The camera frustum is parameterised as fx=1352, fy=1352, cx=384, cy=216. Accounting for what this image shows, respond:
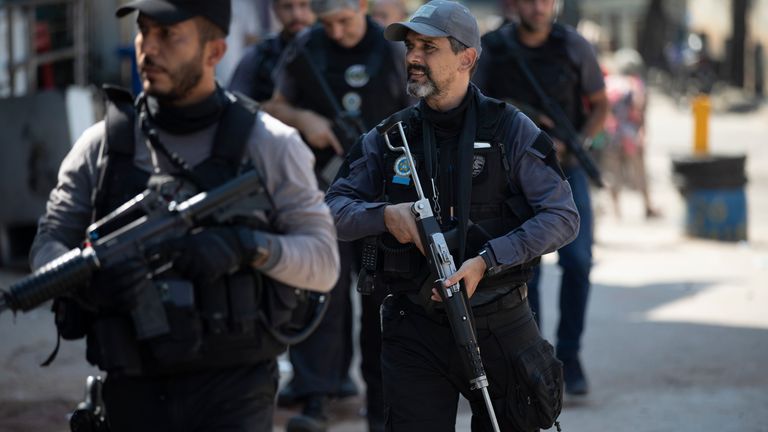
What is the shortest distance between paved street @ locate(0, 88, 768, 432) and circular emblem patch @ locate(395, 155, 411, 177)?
7.04ft

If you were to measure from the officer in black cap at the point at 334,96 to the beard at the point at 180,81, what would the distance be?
296 cm

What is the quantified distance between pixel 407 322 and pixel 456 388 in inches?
11.0

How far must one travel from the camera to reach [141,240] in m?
3.53

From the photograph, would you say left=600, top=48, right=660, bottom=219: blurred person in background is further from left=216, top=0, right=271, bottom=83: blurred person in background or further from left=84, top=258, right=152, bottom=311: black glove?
left=84, top=258, right=152, bottom=311: black glove

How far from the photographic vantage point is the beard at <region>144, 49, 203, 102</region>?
3787 millimetres

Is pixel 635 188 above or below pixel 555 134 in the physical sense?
below

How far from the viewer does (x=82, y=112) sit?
10312mm

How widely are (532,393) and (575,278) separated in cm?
273

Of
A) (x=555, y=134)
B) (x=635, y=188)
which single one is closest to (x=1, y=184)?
(x=555, y=134)

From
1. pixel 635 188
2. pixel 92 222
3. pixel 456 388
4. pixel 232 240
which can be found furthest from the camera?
pixel 635 188

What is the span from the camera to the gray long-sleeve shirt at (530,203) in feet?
14.8

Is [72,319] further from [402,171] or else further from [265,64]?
[265,64]

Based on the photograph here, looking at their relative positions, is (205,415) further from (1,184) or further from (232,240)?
(1,184)

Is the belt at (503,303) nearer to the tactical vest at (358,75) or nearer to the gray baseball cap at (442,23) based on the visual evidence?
the gray baseball cap at (442,23)
